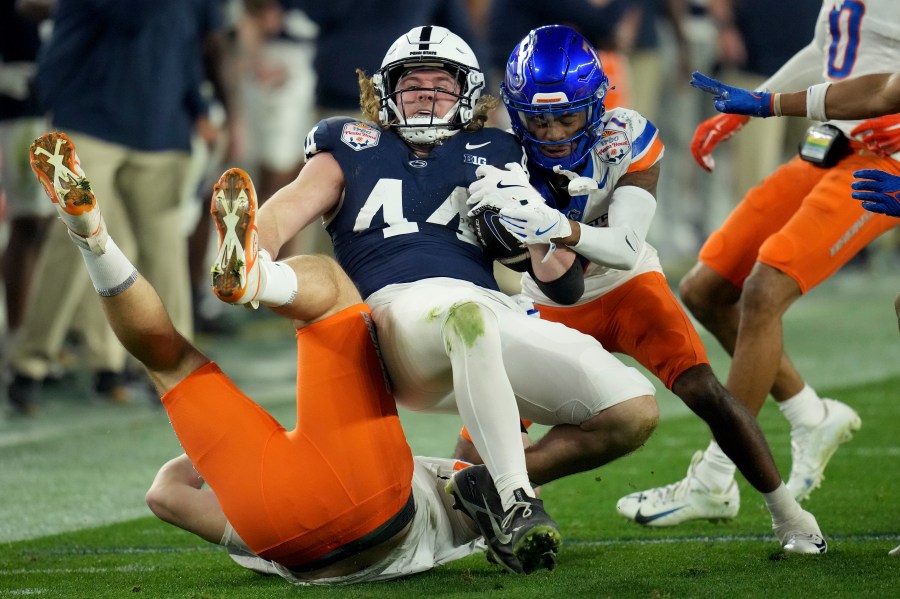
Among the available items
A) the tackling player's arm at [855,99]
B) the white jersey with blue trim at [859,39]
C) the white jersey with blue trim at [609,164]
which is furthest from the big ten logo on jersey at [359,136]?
the white jersey with blue trim at [859,39]

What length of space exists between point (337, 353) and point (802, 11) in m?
6.75

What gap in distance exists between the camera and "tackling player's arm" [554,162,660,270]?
3967 millimetres

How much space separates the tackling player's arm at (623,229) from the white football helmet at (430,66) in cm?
51

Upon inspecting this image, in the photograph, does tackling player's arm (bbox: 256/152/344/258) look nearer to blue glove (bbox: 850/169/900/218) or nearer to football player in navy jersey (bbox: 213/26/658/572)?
football player in navy jersey (bbox: 213/26/658/572)

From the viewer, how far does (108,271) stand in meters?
3.86

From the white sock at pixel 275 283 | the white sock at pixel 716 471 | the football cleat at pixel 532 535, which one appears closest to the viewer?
the football cleat at pixel 532 535

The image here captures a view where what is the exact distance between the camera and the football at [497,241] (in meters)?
4.09

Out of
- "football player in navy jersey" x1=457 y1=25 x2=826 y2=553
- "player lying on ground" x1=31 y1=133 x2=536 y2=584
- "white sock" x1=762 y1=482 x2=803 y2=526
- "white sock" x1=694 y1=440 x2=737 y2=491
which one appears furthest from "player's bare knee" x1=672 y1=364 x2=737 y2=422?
"player lying on ground" x1=31 y1=133 x2=536 y2=584

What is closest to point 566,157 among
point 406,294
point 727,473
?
point 406,294

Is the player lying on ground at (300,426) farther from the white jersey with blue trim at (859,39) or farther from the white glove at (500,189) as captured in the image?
the white jersey with blue trim at (859,39)

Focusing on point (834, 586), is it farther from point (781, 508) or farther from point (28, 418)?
point (28, 418)

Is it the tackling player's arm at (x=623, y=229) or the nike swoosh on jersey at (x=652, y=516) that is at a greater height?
the tackling player's arm at (x=623, y=229)

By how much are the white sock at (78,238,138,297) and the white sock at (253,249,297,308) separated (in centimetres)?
40

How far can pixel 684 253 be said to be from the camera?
11.9 meters
